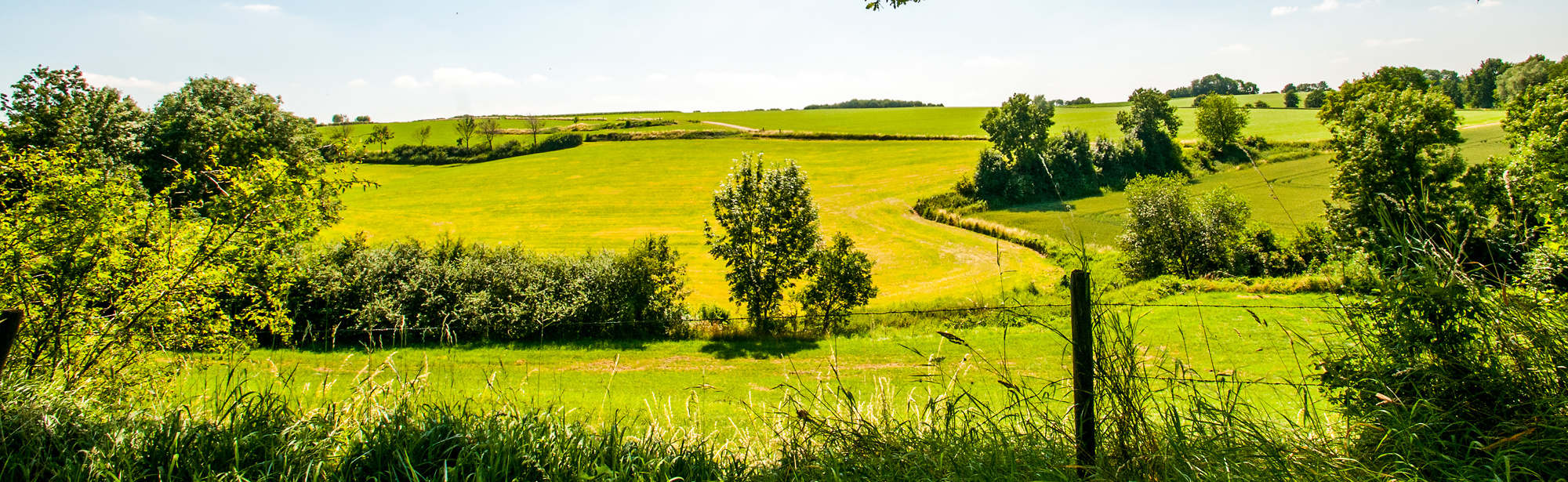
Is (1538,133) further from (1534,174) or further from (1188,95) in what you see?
(1188,95)

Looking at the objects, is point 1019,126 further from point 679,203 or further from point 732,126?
point 732,126

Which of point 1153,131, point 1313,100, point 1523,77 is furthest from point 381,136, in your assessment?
point 1313,100

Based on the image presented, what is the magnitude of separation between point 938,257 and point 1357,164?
2266cm

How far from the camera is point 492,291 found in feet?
89.1

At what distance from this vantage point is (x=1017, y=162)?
6169 centimetres

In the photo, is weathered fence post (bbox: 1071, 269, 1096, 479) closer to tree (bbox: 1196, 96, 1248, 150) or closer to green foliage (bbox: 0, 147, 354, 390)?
green foliage (bbox: 0, 147, 354, 390)

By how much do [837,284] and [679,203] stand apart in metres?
37.2

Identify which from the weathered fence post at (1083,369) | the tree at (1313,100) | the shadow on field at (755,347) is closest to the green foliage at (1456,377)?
the weathered fence post at (1083,369)

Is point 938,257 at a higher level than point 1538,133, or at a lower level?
A: lower

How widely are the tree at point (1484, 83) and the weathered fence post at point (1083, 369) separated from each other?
6029 cm

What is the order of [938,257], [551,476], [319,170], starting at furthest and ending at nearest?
[938,257] < [319,170] < [551,476]

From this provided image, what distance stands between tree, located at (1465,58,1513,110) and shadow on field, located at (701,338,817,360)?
5016cm

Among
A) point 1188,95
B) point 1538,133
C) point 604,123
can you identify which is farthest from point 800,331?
point 1188,95

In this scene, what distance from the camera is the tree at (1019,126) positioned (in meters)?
64.2
